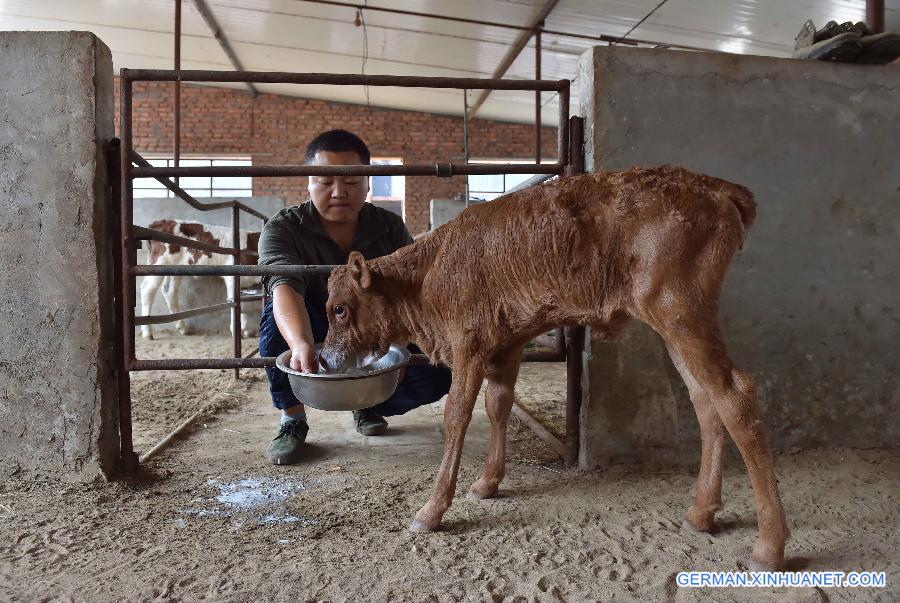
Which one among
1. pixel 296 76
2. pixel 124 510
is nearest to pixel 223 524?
pixel 124 510

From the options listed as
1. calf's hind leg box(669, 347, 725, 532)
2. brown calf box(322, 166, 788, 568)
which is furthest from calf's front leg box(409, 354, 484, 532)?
calf's hind leg box(669, 347, 725, 532)

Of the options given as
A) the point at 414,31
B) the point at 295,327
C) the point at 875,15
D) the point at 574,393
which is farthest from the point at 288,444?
the point at 414,31

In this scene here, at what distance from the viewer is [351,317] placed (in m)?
2.55

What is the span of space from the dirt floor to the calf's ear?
3.20 ft

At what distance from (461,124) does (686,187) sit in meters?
14.6

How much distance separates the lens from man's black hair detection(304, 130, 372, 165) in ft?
10.4

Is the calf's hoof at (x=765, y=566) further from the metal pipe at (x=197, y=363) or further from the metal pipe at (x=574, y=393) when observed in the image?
the metal pipe at (x=197, y=363)

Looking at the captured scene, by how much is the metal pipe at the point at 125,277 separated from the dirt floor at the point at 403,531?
226 millimetres

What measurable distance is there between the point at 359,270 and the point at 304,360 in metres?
0.47

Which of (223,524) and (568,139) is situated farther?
(568,139)

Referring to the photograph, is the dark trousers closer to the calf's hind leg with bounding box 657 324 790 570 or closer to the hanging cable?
the calf's hind leg with bounding box 657 324 790 570

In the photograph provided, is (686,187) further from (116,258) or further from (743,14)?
(743,14)

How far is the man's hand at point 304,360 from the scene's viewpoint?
8.45 ft

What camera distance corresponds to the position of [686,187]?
2.18 metres
